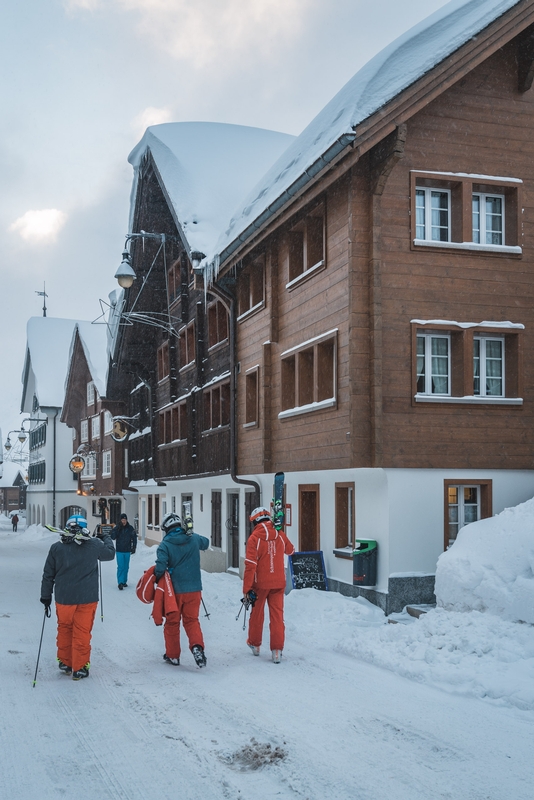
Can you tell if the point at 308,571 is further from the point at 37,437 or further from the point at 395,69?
Result: the point at 37,437

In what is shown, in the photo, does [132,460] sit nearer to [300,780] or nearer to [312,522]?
[312,522]

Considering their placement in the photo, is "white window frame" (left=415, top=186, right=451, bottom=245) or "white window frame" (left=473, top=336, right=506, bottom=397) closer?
"white window frame" (left=415, top=186, right=451, bottom=245)

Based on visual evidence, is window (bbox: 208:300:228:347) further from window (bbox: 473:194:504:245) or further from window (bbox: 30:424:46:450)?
window (bbox: 30:424:46:450)

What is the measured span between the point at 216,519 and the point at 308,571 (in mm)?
9523

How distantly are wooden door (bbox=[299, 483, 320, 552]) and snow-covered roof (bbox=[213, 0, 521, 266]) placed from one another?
5.82 metres

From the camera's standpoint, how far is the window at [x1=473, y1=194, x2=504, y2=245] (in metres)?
15.3

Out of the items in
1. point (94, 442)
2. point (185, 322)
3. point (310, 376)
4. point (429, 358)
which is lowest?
point (94, 442)

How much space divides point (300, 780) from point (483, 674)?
11.8 feet

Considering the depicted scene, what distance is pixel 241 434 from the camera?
2103cm

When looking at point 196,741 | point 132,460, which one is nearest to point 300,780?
point 196,741

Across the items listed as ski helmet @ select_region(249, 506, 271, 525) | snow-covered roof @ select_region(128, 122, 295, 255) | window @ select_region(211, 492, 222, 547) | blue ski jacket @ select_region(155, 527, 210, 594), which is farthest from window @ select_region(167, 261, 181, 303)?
blue ski jacket @ select_region(155, 527, 210, 594)

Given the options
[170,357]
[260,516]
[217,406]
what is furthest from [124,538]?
[170,357]

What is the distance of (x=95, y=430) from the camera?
158ft

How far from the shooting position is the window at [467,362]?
14.7m
